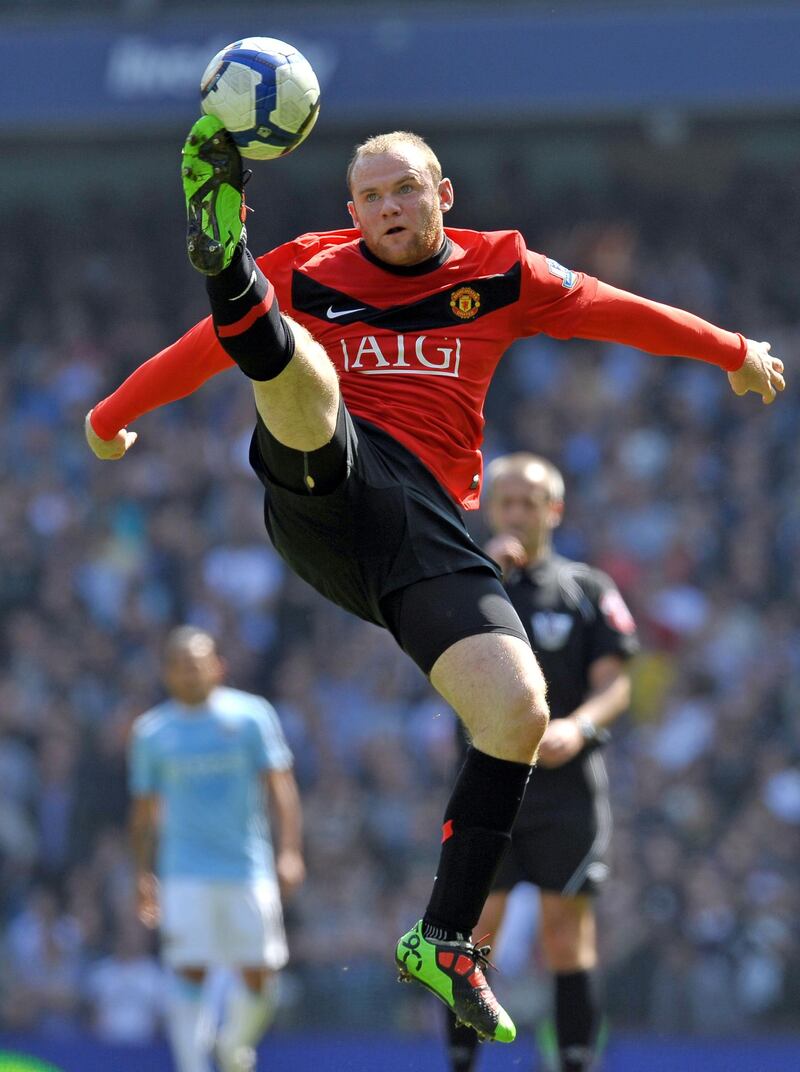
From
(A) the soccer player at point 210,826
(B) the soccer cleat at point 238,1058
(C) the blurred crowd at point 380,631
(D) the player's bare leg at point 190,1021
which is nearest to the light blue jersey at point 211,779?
(A) the soccer player at point 210,826

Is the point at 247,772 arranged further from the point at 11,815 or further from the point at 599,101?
the point at 599,101

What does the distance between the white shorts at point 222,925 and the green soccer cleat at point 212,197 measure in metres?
5.15

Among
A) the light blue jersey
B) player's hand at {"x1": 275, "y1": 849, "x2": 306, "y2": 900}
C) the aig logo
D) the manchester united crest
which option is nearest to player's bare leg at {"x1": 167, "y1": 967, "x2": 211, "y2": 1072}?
the light blue jersey

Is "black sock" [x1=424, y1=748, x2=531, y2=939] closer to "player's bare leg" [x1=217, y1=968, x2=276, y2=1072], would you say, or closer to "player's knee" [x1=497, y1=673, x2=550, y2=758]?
"player's knee" [x1=497, y1=673, x2=550, y2=758]

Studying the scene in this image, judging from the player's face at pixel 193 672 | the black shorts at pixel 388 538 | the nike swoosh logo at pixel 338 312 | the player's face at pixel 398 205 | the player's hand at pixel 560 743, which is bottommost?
the player's face at pixel 193 672

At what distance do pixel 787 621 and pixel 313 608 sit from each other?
11.2 feet

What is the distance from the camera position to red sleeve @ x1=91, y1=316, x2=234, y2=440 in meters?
4.82

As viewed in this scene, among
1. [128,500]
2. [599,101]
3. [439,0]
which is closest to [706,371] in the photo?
[599,101]

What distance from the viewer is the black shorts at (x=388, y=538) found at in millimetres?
4383

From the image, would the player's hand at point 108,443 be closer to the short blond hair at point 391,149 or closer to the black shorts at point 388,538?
the black shorts at point 388,538

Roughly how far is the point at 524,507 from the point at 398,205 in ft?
7.34

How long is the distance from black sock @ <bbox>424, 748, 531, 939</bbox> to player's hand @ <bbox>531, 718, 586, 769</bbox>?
72.0 inches

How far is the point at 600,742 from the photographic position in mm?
6707

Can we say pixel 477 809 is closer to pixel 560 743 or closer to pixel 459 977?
pixel 459 977
